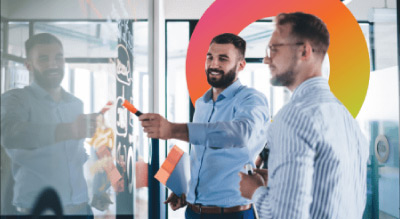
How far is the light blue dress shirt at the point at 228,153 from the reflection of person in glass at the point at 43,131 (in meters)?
1.04

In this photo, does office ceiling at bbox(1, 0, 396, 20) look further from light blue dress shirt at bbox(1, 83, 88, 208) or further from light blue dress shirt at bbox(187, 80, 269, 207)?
light blue dress shirt at bbox(187, 80, 269, 207)

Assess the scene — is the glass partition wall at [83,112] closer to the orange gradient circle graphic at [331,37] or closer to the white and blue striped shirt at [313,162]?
the white and blue striped shirt at [313,162]

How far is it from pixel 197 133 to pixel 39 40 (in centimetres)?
103

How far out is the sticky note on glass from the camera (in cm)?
191

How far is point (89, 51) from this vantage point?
2.99 ft

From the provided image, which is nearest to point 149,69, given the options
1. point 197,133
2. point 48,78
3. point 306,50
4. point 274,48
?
point 197,133

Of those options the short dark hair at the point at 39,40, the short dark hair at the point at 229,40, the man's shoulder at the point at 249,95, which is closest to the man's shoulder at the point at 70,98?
the short dark hair at the point at 39,40

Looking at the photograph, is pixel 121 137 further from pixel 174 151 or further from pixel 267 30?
pixel 267 30

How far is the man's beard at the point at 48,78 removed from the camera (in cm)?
59

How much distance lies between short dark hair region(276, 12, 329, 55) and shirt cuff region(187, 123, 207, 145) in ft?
2.03

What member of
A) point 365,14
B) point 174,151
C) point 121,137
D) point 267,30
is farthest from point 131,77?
point 365,14

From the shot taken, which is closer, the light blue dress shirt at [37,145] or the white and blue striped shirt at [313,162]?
the light blue dress shirt at [37,145]

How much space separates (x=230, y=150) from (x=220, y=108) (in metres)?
0.29

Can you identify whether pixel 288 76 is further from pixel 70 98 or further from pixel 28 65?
pixel 28 65
